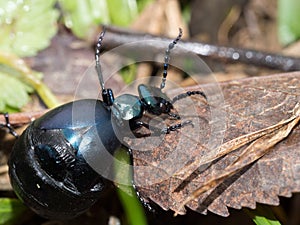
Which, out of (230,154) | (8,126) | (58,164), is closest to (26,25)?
(8,126)

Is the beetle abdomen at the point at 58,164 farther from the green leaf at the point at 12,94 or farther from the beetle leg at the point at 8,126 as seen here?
the green leaf at the point at 12,94

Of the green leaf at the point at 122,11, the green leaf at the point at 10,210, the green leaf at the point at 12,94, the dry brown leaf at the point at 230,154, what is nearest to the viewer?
the dry brown leaf at the point at 230,154

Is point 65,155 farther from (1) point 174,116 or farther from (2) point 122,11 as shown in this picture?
(2) point 122,11

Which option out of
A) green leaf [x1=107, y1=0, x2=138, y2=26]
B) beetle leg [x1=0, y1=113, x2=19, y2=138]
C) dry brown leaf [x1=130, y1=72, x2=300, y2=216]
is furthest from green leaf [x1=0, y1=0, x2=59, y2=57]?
dry brown leaf [x1=130, y1=72, x2=300, y2=216]

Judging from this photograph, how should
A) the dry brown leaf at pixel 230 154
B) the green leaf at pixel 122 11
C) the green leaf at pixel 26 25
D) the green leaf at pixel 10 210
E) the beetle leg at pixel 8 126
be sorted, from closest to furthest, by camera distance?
the dry brown leaf at pixel 230 154, the green leaf at pixel 10 210, the beetle leg at pixel 8 126, the green leaf at pixel 26 25, the green leaf at pixel 122 11

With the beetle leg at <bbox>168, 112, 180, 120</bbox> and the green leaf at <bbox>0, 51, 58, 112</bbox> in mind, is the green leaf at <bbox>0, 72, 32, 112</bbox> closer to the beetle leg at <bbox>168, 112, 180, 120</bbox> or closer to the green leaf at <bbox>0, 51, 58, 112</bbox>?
the green leaf at <bbox>0, 51, 58, 112</bbox>

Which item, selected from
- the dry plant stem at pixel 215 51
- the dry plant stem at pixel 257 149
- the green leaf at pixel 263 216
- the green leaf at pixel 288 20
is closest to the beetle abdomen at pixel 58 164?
the dry plant stem at pixel 257 149
